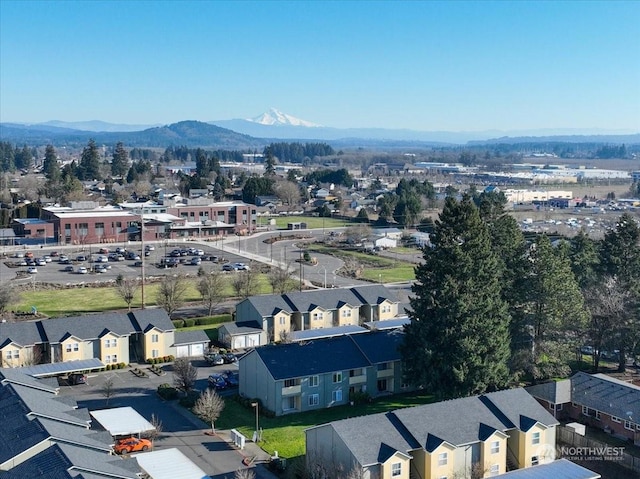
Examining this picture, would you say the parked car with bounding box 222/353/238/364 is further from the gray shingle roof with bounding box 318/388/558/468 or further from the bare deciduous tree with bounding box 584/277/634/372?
the bare deciduous tree with bounding box 584/277/634/372

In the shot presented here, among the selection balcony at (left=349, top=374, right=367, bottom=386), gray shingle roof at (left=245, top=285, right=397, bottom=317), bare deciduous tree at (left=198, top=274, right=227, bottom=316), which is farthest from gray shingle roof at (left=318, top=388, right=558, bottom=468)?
bare deciduous tree at (left=198, top=274, right=227, bottom=316)

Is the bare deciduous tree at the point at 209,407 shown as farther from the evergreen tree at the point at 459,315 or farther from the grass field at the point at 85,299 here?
the grass field at the point at 85,299

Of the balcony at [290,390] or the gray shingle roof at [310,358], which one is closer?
the balcony at [290,390]

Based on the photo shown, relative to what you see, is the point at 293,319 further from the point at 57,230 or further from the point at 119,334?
the point at 57,230

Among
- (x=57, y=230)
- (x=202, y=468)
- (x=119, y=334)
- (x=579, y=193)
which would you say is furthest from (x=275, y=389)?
(x=579, y=193)

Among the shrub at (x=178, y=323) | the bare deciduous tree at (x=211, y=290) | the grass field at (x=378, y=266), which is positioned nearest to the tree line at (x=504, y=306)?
the shrub at (x=178, y=323)

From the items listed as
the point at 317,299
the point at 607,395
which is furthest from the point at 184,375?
the point at 607,395
